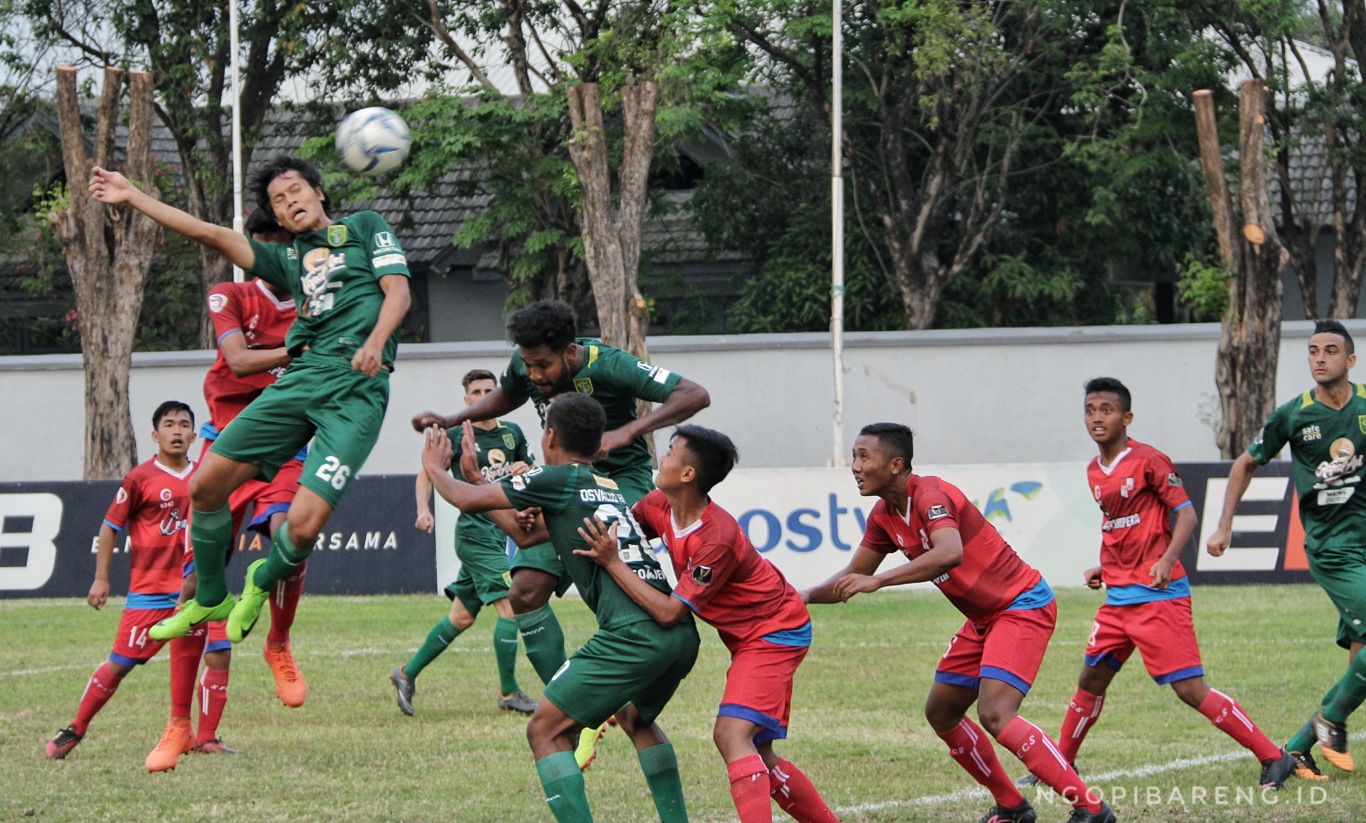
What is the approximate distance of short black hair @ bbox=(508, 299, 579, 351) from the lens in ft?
24.6

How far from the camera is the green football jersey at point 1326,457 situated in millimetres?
8586

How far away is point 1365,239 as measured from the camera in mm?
28047

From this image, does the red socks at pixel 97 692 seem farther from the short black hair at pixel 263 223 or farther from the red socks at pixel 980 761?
the red socks at pixel 980 761

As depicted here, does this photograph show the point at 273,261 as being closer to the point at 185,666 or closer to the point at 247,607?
the point at 247,607

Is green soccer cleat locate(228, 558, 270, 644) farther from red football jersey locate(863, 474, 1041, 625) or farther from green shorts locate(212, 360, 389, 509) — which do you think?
red football jersey locate(863, 474, 1041, 625)

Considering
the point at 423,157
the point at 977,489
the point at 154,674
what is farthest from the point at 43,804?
the point at 423,157

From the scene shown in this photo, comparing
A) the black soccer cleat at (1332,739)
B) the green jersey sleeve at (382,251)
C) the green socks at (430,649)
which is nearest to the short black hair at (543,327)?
the green jersey sleeve at (382,251)

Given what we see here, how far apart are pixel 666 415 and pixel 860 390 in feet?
58.3

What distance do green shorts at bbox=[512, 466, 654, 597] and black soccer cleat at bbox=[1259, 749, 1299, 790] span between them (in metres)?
3.16

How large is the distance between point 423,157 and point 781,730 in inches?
854

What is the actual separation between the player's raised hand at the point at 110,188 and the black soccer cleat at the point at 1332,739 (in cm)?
606

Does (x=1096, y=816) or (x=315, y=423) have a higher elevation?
(x=315, y=423)

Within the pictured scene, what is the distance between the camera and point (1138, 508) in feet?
27.7

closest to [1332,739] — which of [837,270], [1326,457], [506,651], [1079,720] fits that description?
[1079,720]
